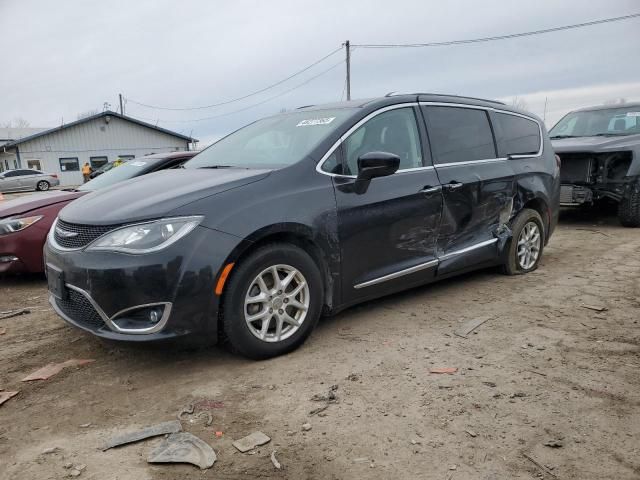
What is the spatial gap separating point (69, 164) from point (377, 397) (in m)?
39.4

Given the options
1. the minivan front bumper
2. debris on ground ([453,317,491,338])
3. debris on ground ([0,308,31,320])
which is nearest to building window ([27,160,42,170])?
debris on ground ([0,308,31,320])

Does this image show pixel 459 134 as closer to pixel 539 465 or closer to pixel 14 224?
pixel 539 465

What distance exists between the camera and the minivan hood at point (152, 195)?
3.14 m

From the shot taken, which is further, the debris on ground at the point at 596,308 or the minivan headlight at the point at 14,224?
the minivan headlight at the point at 14,224

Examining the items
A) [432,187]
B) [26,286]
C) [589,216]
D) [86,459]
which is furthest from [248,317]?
[589,216]

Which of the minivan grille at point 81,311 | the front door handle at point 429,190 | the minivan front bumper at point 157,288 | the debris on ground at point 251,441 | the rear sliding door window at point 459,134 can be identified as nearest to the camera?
the debris on ground at point 251,441

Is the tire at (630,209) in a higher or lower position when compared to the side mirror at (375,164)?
lower

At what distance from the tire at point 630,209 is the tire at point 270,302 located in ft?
20.9

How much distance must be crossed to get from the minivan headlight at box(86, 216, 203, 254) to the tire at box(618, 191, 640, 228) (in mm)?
7176

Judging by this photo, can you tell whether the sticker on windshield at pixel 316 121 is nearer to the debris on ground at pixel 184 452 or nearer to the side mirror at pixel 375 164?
the side mirror at pixel 375 164

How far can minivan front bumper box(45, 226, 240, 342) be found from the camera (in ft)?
9.73

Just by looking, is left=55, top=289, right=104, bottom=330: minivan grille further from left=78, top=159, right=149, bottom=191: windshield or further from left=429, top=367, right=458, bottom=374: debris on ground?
left=78, top=159, right=149, bottom=191: windshield

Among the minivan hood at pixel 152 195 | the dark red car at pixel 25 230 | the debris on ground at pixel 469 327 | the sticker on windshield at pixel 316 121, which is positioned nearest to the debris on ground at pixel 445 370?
the debris on ground at pixel 469 327

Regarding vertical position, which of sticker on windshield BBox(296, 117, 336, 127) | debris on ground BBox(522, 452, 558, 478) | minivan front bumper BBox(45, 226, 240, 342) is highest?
sticker on windshield BBox(296, 117, 336, 127)
